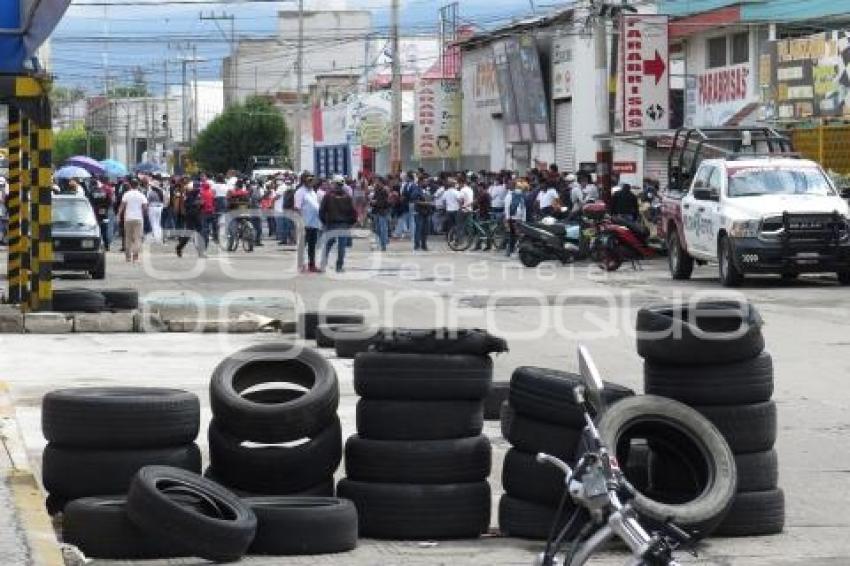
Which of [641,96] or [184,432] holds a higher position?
[641,96]

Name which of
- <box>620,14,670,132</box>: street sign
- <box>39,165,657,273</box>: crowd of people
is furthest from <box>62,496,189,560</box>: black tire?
<box>620,14,670,132</box>: street sign

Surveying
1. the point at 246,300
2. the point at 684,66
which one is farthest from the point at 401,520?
the point at 684,66

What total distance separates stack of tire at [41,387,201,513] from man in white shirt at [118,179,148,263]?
92.1ft

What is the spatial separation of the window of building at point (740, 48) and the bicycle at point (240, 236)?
43.9 ft

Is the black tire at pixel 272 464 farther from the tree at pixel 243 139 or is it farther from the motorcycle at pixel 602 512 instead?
the tree at pixel 243 139

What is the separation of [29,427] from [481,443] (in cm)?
498

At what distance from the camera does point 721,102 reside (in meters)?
44.4

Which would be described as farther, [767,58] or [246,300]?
[767,58]

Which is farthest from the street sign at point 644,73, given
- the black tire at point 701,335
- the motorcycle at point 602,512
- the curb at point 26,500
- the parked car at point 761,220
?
A: the motorcycle at point 602,512

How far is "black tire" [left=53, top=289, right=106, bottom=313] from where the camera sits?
72.6 ft

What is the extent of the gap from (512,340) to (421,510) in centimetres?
1072

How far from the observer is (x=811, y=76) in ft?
122

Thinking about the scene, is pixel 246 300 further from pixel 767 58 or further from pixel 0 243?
pixel 0 243

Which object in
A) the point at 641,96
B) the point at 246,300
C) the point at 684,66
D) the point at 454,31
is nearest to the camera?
the point at 246,300
